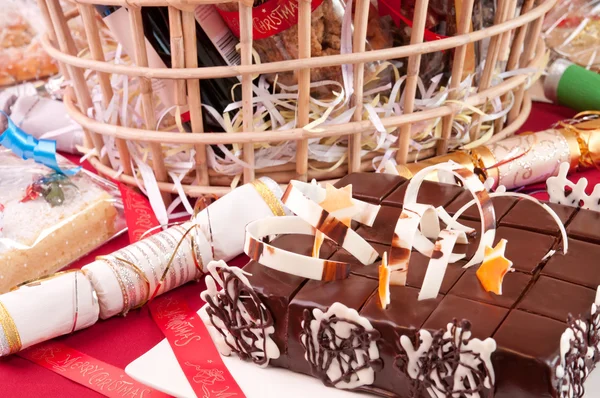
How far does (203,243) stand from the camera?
86 cm

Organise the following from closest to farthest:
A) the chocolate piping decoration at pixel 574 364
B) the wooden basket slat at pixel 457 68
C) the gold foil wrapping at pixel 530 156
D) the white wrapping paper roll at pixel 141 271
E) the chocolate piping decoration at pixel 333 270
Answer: the chocolate piping decoration at pixel 574 364 < the chocolate piping decoration at pixel 333 270 < the white wrapping paper roll at pixel 141 271 < the wooden basket slat at pixel 457 68 < the gold foil wrapping at pixel 530 156

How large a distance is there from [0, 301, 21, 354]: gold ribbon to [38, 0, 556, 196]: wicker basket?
31cm

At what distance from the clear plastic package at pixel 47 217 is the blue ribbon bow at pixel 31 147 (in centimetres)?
1

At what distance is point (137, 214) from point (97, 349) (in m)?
0.25

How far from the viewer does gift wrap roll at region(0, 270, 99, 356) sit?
0.74 metres

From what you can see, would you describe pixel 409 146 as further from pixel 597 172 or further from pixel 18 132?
pixel 18 132

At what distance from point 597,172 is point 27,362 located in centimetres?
95

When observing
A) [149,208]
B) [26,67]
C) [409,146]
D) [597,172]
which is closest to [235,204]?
[149,208]

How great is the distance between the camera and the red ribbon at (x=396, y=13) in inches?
36.6

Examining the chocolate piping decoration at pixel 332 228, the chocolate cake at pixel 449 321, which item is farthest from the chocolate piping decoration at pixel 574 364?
the chocolate piping decoration at pixel 332 228

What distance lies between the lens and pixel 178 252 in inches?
33.2

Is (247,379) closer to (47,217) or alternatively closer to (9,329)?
(9,329)

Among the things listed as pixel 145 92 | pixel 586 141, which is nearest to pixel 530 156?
pixel 586 141

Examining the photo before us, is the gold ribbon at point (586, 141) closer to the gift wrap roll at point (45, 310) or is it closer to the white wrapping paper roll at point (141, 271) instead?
the white wrapping paper roll at point (141, 271)
